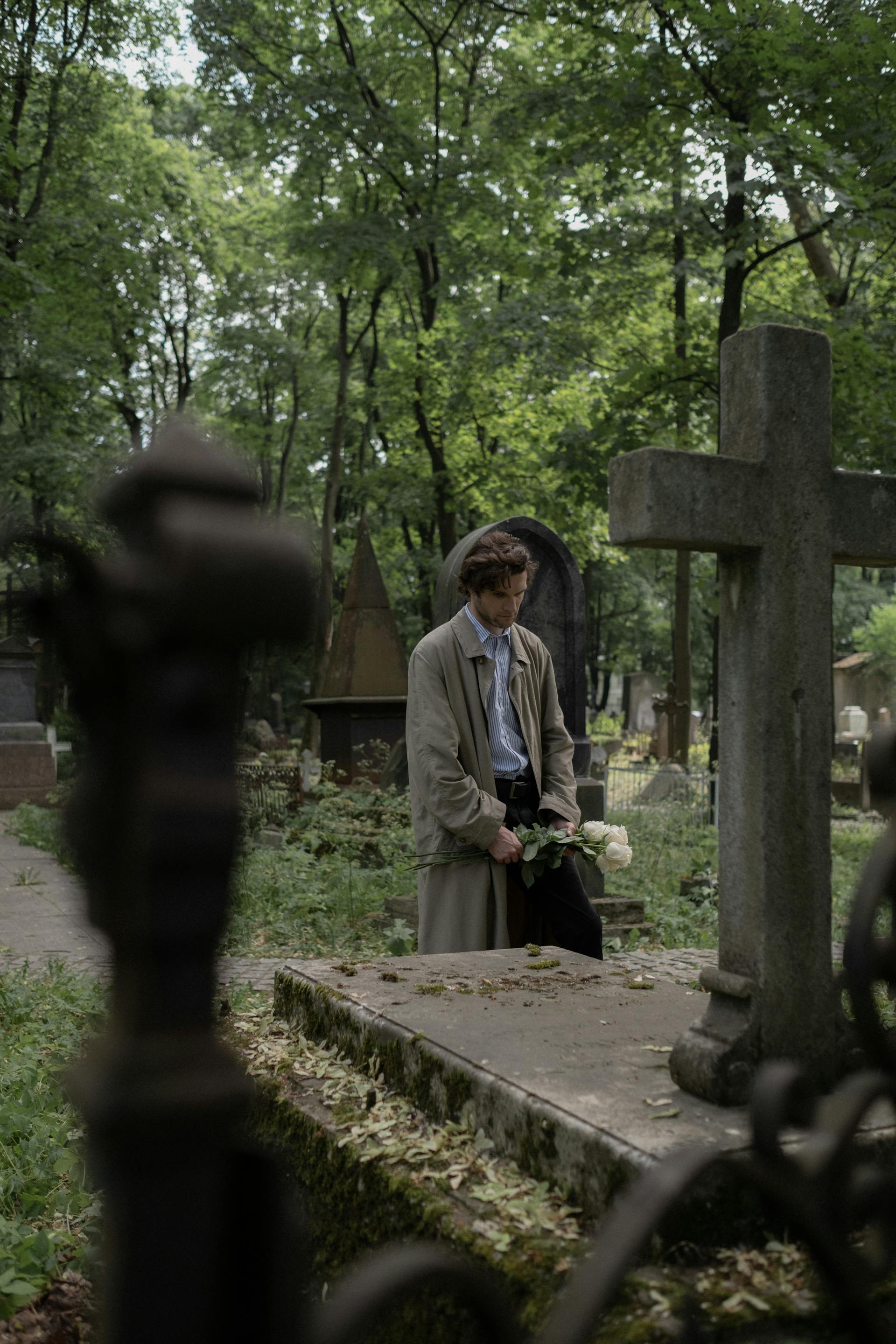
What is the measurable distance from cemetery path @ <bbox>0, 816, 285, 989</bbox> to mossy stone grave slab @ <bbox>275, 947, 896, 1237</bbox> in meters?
1.06

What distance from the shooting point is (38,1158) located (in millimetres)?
3576

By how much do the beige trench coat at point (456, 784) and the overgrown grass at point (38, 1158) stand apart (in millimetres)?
1346

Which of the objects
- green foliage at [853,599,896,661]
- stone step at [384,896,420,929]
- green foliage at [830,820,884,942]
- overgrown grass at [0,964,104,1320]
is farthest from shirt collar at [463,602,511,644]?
green foliage at [853,599,896,661]

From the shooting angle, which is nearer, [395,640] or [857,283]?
[857,283]

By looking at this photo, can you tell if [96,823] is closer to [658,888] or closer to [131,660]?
[131,660]

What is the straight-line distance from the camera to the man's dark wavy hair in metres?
4.56

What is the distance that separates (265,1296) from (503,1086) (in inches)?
65.3

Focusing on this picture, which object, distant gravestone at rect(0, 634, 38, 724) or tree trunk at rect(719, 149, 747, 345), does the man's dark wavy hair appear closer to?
tree trunk at rect(719, 149, 747, 345)

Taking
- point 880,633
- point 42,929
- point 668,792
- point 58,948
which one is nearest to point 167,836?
point 58,948

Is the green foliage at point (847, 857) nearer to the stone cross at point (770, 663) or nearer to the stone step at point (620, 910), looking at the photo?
the stone step at point (620, 910)

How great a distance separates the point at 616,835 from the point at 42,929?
14.0 feet

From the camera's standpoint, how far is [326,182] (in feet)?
71.2

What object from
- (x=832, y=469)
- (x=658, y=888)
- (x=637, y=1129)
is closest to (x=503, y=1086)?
(x=637, y=1129)

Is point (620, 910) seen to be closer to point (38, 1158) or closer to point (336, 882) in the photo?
point (336, 882)
